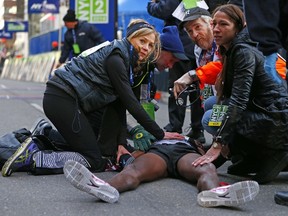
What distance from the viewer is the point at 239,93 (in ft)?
12.0

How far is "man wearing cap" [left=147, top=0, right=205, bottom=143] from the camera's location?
244 inches

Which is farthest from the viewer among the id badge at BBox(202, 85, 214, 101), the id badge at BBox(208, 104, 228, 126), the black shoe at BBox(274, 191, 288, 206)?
the id badge at BBox(202, 85, 214, 101)

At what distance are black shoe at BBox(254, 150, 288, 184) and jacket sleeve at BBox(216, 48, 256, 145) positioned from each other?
351 mm

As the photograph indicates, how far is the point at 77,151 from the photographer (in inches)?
170

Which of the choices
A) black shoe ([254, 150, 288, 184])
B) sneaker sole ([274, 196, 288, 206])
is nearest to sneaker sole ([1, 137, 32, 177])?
black shoe ([254, 150, 288, 184])

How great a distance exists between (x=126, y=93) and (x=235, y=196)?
1243 mm

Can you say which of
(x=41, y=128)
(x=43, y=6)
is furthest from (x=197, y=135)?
(x=43, y=6)

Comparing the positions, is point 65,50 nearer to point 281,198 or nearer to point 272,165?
point 272,165

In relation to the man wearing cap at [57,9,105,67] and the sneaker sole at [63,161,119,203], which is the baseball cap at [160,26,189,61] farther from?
the man wearing cap at [57,9,105,67]

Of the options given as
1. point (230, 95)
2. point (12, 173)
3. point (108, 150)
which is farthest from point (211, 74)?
point (12, 173)

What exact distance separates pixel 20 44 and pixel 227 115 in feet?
190

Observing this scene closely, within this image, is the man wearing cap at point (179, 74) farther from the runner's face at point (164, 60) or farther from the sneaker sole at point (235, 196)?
the sneaker sole at point (235, 196)

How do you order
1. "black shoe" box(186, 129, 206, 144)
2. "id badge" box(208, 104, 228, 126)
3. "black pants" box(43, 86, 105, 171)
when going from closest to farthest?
"id badge" box(208, 104, 228, 126), "black pants" box(43, 86, 105, 171), "black shoe" box(186, 129, 206, 144)

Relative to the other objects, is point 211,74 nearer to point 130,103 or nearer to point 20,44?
point 130,103
